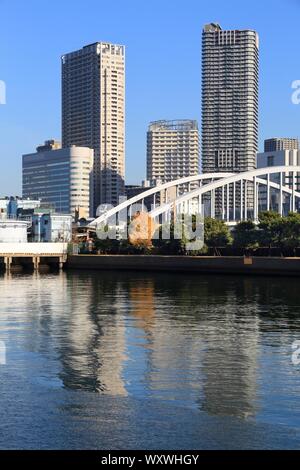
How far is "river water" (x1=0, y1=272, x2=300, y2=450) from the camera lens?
20.0m

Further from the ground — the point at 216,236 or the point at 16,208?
the point at 16,208

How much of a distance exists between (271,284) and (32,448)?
54.1 meters

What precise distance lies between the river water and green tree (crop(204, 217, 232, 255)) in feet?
174

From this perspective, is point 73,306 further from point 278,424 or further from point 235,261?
point 235,261

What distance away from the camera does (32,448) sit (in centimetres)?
1908

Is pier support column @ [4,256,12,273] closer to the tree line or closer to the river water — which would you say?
the tree line

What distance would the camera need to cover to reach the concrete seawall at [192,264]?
85.2m

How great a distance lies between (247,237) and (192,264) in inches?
350

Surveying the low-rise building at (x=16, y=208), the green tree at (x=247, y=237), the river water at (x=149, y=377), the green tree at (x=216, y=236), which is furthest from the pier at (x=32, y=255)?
the river water at (x=149, y=377)

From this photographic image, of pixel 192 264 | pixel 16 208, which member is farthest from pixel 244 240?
pixel 16 208

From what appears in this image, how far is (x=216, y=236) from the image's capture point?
336 ft

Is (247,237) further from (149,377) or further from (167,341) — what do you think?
(149,377)

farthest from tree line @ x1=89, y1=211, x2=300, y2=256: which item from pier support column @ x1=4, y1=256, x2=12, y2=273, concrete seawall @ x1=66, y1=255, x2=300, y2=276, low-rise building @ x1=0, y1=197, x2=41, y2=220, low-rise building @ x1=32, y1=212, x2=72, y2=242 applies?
low-rise building @ x1=0, y1=197, x2=41, y2=220
